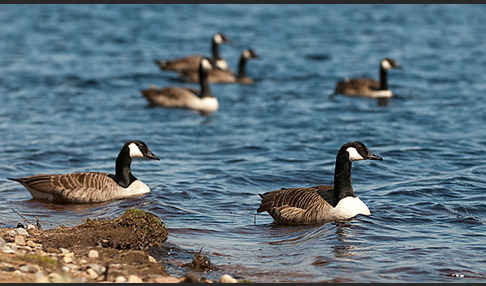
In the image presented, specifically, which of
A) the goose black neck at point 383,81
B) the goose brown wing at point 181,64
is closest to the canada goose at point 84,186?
the goose black neck at point 383,81

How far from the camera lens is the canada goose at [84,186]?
485 inches

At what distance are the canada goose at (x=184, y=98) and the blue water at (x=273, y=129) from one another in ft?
1.39

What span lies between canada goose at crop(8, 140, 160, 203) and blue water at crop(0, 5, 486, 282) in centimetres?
21

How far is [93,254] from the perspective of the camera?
8414 mm

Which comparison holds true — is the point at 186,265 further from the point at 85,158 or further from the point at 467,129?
the point at 467,129

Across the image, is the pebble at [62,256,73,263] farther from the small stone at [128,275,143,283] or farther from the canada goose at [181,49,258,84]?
the canada goose at [181,49,258,84]

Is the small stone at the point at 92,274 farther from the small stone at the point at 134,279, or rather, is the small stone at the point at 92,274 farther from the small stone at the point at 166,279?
the small stone at the point at 166,279

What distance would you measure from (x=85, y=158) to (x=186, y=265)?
7.26 metres

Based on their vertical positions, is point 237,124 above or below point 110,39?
below

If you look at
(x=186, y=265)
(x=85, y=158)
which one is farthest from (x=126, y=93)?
(x=186, y=265)

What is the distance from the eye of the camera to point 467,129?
18312 mm

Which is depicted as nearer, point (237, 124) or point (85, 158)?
point (85, 158)

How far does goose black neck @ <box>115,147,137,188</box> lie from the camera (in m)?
12.8

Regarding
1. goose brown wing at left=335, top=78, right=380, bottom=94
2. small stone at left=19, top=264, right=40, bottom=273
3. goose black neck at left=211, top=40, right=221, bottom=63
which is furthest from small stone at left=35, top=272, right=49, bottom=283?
goose black neck at left=211, top=40, right=221, bottom=63
